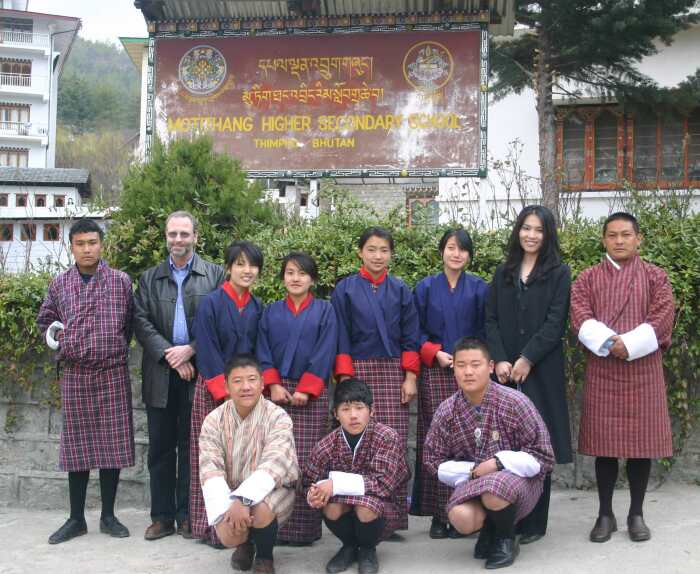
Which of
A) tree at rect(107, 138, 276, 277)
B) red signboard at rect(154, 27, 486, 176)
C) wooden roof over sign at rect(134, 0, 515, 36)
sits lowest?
tree at rect(107, 138, 276, 277)

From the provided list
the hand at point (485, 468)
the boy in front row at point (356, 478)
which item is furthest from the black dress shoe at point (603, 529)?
the boy in front row at point (356, 478)

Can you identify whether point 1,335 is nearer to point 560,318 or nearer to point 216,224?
point 216,224

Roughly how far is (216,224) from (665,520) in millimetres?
3582

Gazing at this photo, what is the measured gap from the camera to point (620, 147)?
1308cm

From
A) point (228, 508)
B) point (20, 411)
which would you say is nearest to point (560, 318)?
point (228, 508)

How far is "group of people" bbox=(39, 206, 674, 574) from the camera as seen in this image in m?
4.01

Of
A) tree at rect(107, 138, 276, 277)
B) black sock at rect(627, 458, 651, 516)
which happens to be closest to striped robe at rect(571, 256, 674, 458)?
black sock at rect(627, 458, 651, 516)

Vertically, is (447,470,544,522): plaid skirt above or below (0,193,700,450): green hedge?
below

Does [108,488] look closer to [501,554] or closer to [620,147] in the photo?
[501,554]

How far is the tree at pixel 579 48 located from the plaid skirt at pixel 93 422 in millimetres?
6155

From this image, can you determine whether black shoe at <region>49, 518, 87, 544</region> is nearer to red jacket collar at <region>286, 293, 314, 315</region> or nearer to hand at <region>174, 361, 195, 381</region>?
hand at <region>174, 361, 195, 381</region>

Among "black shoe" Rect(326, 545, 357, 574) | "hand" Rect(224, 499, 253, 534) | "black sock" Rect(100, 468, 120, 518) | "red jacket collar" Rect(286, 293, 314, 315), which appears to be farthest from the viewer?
"black sock" Rect(100, 468, 120, 518)

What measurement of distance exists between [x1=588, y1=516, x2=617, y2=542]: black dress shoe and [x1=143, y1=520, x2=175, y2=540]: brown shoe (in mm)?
2339

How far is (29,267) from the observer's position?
6375mm
